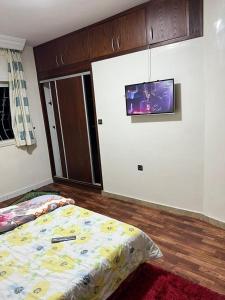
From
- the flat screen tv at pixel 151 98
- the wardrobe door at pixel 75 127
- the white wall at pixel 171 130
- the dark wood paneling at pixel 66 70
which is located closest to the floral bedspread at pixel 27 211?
the white wall at pixel 171 130

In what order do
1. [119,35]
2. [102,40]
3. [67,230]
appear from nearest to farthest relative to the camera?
[67,230]
[119,35]
[102,40]

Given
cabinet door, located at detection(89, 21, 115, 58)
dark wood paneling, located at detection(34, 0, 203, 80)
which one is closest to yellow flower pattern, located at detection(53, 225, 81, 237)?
dark wood paneling, located at detection(34, 0, 203, 80)

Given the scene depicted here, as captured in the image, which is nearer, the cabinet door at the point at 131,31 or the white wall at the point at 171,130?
the white wall at the point at 171,130

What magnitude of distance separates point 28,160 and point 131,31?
8.73 feet

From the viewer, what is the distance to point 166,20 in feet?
8.00

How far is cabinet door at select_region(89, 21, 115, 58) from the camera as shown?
9.53 feet

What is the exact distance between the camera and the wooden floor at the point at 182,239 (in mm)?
1854

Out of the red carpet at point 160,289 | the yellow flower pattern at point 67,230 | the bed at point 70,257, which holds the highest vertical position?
the yellow flower pattern at point 67,230

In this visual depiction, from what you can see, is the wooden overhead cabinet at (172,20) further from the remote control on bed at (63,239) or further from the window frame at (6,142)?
the window frame at (6,142)

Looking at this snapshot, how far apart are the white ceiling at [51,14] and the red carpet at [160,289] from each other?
2732 millimetres

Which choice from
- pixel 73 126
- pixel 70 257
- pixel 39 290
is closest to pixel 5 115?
pixel 73 126

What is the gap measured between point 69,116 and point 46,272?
9.00 ft

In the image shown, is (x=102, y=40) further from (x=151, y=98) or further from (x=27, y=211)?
(x=27, y=211)

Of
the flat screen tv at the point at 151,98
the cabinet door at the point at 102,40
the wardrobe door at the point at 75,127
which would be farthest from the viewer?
the wardrobe door at the point at 75,127
